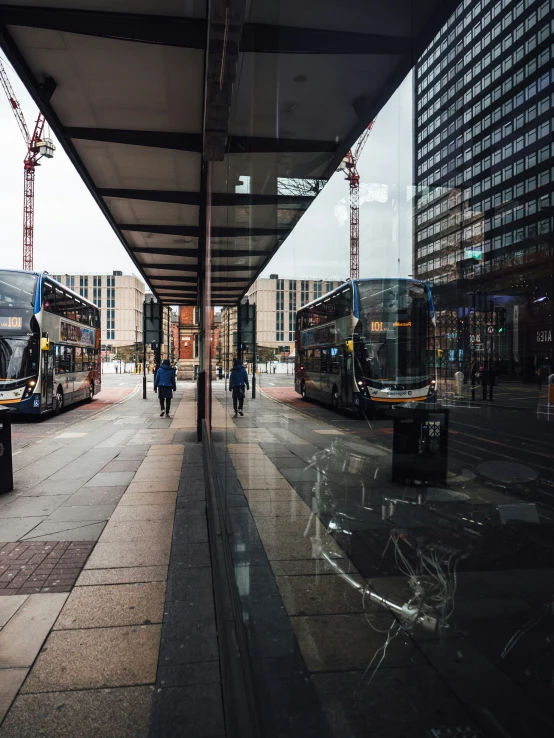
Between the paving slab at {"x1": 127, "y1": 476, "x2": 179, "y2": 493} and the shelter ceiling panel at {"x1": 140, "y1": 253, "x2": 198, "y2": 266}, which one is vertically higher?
the shelter ceiling panel at {"x1": 140, "y1": 253, "x2": 198, "y2": 266}

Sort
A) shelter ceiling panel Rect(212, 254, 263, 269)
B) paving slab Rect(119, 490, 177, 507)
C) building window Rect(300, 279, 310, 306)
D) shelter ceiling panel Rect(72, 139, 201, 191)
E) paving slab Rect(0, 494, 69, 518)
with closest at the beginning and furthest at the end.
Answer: building window Rect(300, 279, 310, 306), shelter ceiling panel Rect(212, 254, 263, 269), paving slab Rect(0, 494, 69, 518), paving slab Rect(119, 490, 177, 507), shelter ceiling panel Rect(72, 139, 201, 191)

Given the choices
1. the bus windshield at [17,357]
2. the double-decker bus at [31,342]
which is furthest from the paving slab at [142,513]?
the bus windshield at [17,357]

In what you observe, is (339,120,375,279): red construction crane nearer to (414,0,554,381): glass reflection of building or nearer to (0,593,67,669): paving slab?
(414,0,554,381): glass reflection of building

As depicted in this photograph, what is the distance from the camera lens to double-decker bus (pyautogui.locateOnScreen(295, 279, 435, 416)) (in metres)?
1.23

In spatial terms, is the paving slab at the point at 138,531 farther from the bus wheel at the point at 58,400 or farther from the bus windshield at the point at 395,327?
the bus wheel at the point at 58,400

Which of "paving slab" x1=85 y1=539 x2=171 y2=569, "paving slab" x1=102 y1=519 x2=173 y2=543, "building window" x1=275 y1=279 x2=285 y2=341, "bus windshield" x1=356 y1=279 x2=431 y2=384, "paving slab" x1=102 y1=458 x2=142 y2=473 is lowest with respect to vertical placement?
"paving slab" x1=102 y1=458 x2=142 y2=473

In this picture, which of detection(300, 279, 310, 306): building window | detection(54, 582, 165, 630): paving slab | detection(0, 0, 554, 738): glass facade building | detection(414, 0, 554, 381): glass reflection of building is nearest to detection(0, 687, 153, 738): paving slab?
detection(0, 0, 554, 738): glass facade building

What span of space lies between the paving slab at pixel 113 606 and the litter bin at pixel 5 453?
3251mm

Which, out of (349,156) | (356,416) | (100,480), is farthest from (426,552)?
(100,480)

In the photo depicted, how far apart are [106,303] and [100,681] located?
96.8 meters

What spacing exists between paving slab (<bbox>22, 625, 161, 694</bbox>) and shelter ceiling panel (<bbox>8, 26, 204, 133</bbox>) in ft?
18.3

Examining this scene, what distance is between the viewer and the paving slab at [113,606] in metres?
3.07

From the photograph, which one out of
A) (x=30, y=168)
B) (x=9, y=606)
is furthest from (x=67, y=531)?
(x=30, y=168)

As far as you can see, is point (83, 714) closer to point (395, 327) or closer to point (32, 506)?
point (395, 327)
